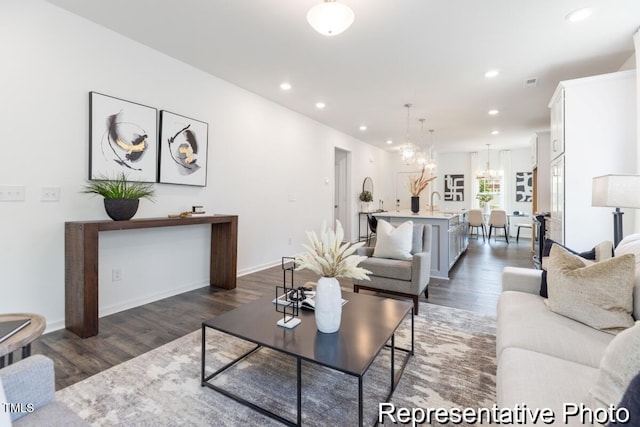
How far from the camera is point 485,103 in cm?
489

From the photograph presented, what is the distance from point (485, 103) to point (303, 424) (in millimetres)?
5182

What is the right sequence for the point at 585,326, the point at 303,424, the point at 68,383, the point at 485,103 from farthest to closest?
the point at 485,103
the point at 68,383
the point at 585,326
the point at 303,424

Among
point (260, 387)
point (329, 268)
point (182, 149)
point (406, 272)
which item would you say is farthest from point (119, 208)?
point (406, 272)

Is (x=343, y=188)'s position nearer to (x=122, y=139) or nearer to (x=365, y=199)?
(x=365, y=199)

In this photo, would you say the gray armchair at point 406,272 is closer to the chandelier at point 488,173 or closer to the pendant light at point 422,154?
the pendant light at point 422,154

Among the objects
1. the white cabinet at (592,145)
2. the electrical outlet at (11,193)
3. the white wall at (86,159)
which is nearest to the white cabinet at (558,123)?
the white cabinet at (592,145)

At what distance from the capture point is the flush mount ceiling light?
191 centimetres

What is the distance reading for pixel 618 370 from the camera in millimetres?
854

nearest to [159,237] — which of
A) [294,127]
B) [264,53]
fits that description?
[264,53]

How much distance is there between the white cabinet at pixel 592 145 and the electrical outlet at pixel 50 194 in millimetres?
4899

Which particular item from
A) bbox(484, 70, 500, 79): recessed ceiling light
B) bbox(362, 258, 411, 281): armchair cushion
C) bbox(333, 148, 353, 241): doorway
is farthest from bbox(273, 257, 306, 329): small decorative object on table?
bbox(333, 148, 353, 241): doorway

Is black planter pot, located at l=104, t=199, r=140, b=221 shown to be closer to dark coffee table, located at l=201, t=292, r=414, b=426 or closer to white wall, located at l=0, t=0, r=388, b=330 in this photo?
white wall, located at l=0, t=0, r=388, b=330

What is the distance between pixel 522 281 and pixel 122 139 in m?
3.70

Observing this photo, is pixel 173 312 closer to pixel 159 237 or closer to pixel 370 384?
pixel 159 237
